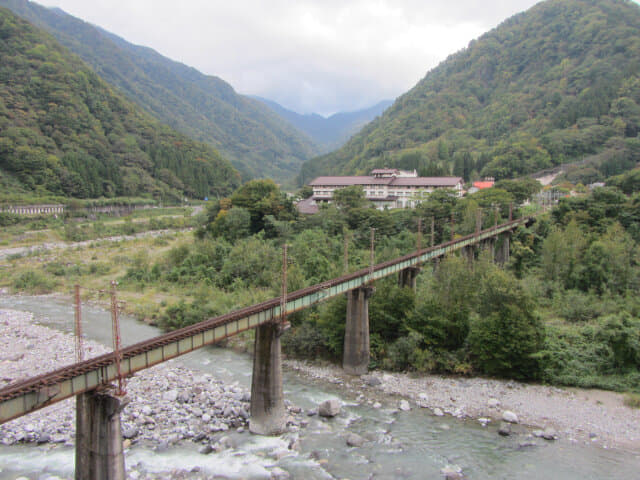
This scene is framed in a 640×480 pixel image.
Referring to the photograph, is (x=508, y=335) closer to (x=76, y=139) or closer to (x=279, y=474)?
(x=279, y=474)

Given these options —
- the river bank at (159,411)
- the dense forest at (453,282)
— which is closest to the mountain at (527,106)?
the dense forest at (453,282)

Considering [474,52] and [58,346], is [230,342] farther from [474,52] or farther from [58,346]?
[474,52]

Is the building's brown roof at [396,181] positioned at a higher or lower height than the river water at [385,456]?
higher

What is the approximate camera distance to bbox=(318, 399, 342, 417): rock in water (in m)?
23.8

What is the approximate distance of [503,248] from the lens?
5556 centimetres

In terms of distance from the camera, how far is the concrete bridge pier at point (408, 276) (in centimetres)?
3675

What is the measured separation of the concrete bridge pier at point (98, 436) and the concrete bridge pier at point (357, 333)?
59.3ft

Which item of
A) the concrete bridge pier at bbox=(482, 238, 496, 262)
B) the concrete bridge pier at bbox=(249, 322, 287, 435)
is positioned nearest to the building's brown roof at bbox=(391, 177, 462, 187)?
the concrete bridge pier at bbox=(482, 238, 496, 262)

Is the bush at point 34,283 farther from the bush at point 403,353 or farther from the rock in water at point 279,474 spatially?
the rock in water at point 279,474

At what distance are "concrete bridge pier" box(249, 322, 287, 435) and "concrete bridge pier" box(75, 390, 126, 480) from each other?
7.89 meters

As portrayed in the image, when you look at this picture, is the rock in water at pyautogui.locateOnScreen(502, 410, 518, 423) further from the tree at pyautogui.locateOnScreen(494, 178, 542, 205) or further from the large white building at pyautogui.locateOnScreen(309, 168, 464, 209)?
the large white building at pyautogui.locateOnScreen(309, 168, 464, 209)

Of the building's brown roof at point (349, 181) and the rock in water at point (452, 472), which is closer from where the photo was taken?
the rock in water at point (452, 472)

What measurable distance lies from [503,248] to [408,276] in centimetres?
2492

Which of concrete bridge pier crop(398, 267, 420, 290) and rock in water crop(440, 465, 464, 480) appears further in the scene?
concrete bridge pier crop(398, 267, 420, 290)
